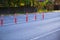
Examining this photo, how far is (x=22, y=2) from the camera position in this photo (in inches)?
1998

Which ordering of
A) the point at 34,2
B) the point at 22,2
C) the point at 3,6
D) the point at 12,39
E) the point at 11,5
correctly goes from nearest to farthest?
the point at 12,39 → the point at 3,6 → the point at 11,5 → the point at 22,2 → the point at 34,2

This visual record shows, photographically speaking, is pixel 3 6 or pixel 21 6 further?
pixel 21 6

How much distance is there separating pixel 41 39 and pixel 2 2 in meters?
33.8

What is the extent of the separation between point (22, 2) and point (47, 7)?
36.6 ft

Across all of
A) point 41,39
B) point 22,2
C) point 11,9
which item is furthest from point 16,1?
point 41,39

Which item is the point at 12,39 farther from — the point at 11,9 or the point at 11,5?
→ the point at 11,5

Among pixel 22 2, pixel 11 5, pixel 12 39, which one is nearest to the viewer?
pixel 12 39

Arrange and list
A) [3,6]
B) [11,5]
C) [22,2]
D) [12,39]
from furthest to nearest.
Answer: [22,2]
[11,5]
[3,6]
[12,39]

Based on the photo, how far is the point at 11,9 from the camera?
43.6 meters

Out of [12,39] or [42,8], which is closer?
[12,39]

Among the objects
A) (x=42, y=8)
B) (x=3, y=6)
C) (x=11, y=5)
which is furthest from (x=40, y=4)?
(x=3, y=6)

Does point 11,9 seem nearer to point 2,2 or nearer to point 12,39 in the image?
point 2,2

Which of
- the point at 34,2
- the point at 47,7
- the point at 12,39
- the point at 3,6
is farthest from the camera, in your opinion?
the point at 47,7

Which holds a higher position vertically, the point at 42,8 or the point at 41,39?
the point at 41,39
